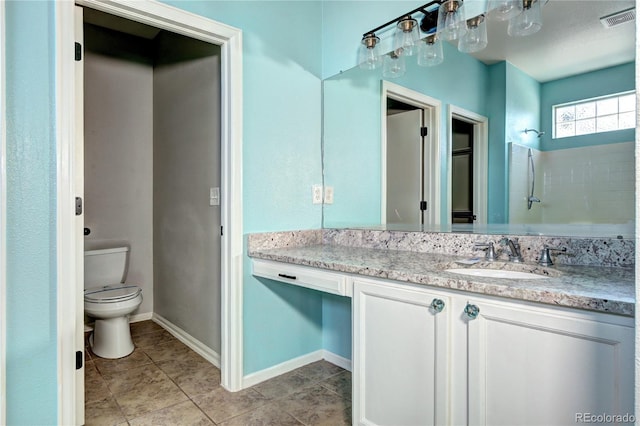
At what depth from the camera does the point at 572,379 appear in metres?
0.95

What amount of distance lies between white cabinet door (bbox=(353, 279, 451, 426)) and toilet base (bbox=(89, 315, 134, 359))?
1771 millimetres

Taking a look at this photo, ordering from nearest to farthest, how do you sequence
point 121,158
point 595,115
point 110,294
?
point 595,115 → point 110,294 → point 121,158

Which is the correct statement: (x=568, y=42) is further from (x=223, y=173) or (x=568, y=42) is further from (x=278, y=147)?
(x=223, y=173)

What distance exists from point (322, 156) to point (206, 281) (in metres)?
1.13

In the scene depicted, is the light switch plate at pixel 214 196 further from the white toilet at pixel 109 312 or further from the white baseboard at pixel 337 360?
the white baseboard at pixel 337 360

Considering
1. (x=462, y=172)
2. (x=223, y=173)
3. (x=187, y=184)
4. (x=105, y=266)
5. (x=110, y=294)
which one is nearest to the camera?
(x=462, y=172)

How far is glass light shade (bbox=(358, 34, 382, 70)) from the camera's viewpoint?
2.04 m

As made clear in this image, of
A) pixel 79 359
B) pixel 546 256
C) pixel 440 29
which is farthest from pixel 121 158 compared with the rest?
pixel 546 256

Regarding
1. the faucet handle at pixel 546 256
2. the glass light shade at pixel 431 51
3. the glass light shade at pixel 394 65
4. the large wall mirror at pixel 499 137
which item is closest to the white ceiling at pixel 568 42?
the large wall mirror at pixel 499 137

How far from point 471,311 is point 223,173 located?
140 cm

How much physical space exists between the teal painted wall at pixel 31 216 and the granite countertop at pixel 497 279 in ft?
3.03

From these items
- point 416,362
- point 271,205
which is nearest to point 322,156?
point 271,205

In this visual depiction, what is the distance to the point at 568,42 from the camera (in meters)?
1.50

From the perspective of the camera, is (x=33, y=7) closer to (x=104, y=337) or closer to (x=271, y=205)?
(x=271, y=205)
